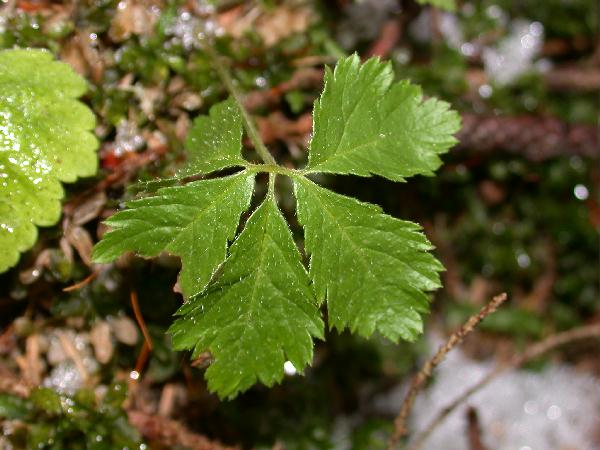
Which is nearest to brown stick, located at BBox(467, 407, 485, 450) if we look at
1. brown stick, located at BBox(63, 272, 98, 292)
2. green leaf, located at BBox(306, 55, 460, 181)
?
green leaf, located at BBox(306, 55, 460, 181)

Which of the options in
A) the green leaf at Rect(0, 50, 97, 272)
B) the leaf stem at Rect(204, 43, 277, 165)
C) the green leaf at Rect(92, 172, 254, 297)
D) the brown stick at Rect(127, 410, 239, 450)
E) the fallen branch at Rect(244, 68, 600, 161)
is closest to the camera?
the green leaf at Rect(92, 172, 254, 297)

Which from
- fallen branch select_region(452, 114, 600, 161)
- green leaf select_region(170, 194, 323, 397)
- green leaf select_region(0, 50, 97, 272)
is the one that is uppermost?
green leaf select_region(0, 50, 97, 272)

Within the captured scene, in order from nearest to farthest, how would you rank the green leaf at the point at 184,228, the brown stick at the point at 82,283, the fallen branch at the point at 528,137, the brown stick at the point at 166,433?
the green leaf at the point at 184,228 < the brown stick at the point at 82,283 < the brown stick at the point at 166,433 < the fallen branch at the point at 528,137

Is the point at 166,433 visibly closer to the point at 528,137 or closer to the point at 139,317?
the point at 139,317

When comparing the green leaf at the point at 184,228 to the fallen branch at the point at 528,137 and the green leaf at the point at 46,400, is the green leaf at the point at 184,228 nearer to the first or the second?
the green leaf at the point at 46,400

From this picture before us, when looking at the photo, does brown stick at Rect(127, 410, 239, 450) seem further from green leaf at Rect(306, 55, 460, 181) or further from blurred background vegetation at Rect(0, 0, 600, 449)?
green leaf at Rect(306, 55, 460, 181)

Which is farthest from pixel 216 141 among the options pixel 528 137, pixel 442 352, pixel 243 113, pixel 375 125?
pixel 528 137

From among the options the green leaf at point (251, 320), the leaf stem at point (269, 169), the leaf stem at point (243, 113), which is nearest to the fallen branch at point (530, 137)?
the leaf stem at point (243, 113)

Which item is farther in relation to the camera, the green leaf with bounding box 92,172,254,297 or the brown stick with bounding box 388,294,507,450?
the brown stick with bounding box 388,294,507,450
